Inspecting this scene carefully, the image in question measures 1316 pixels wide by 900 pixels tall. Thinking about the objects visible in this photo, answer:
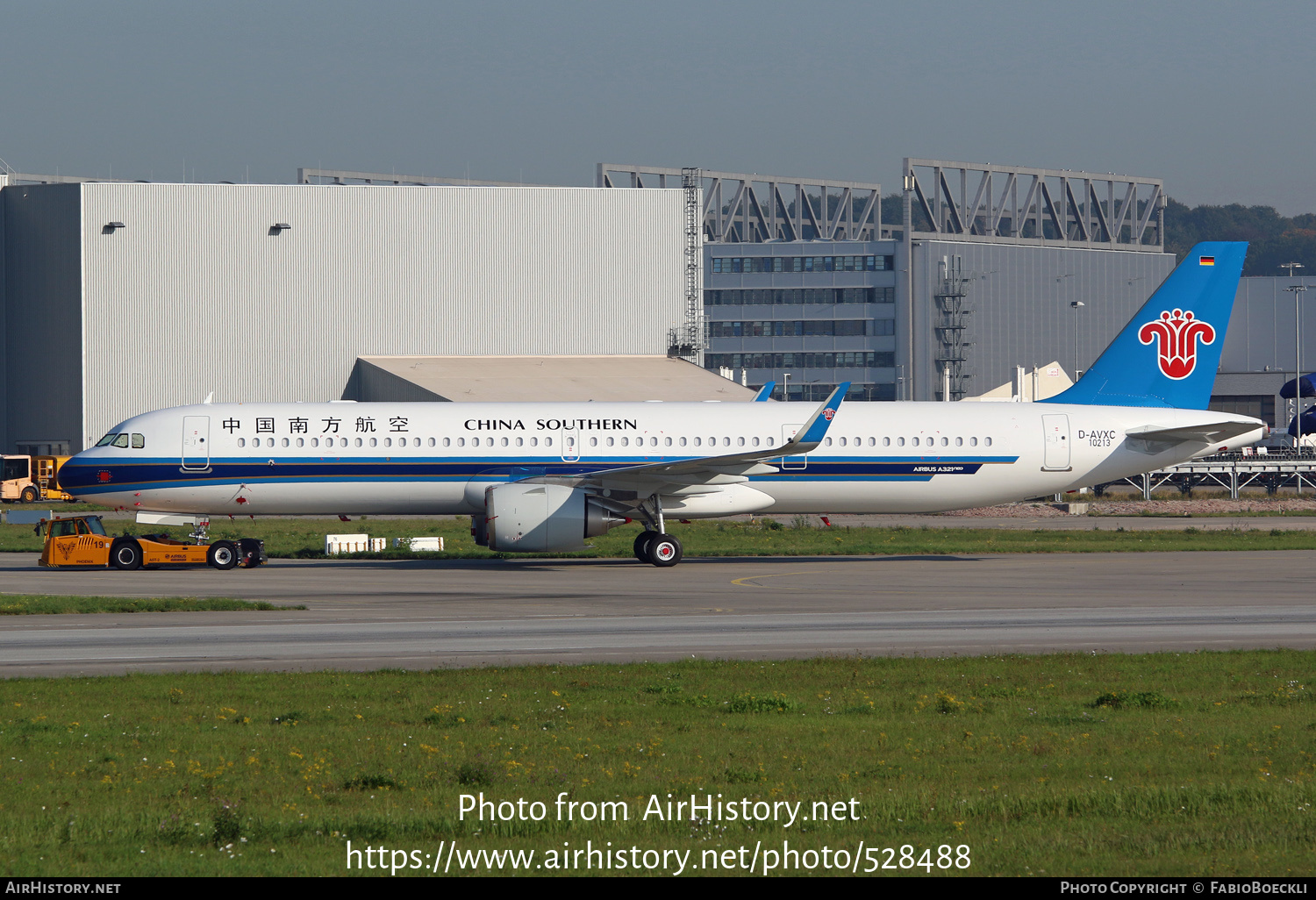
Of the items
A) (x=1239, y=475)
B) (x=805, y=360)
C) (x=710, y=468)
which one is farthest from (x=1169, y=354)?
(x=805, y=360)

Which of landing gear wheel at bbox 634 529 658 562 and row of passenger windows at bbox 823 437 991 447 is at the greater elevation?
row of passenger windows at bbox 823 437 991 447

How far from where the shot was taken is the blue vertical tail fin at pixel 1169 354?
41.0 metres

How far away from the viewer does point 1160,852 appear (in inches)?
347

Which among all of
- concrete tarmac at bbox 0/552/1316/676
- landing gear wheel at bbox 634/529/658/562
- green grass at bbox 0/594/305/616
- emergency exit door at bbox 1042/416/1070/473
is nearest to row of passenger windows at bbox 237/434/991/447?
emergency exit door at bbox 1042/416/1070/473

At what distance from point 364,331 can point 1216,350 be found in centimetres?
5312

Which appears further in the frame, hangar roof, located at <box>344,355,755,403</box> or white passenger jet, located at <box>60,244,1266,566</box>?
hangar roof, located at <box>344,355,755,403</box>

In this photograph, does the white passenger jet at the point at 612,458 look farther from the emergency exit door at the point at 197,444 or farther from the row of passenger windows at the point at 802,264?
the row of passenger windows at the point at 802,264

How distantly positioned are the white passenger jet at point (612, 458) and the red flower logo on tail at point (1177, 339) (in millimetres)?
840

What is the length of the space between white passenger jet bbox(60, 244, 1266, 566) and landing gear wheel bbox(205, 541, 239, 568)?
1210mm

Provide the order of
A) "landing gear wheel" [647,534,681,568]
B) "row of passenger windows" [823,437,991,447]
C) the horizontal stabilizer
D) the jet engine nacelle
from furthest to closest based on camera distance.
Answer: the horizontal stabilizer < "row of passenger windows" [823,437,991,447] < "landing gear wheel" [647,534,681,568] < the jet engine nacelle

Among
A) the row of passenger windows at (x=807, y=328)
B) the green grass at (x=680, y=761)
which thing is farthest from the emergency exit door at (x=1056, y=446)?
the row of passenger windows at (x=807, y=328)

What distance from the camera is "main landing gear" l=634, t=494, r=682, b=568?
36500 mm

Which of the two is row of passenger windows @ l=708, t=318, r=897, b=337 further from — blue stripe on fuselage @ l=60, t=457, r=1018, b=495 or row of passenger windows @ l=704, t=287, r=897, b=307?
blue stripe on fuselage @ l=60, t=457, r=1018, b=495

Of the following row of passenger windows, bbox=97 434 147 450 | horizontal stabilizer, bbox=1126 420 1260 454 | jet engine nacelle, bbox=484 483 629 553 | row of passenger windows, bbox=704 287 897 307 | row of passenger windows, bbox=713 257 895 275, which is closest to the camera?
jet engine nacelle, bbox=484 483 629 553
